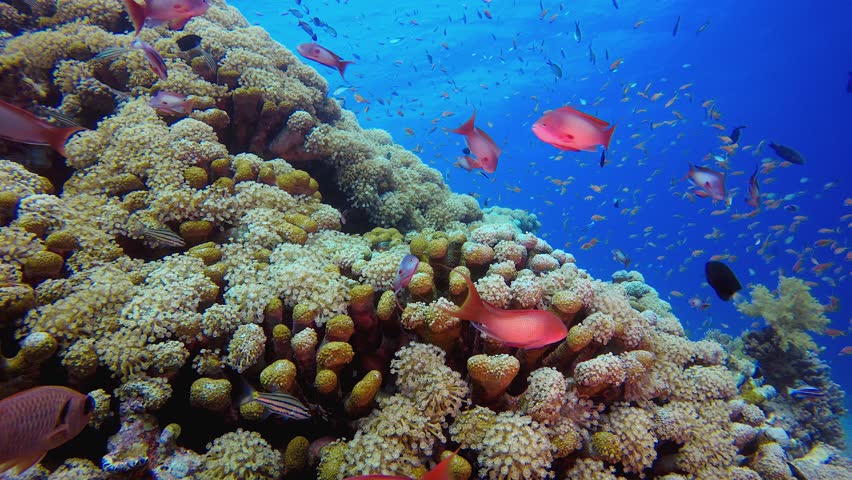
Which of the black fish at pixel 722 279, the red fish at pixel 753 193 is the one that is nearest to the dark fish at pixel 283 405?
the black fish at pixel 722 279

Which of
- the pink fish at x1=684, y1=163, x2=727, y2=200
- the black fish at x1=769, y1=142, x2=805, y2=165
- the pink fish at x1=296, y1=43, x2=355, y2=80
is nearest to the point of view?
the pink fish at x1=296, y1=43, x2=355, y2=80

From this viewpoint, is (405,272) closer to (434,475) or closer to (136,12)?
(434,475)

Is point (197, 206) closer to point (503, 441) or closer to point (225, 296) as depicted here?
point (225, 296)

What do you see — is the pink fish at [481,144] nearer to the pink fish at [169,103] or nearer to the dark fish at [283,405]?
the dark fish at [283,405]

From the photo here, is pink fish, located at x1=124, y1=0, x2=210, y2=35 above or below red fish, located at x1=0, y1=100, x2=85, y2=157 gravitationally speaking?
above

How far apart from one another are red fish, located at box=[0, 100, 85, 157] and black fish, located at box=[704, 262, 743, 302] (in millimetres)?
5686

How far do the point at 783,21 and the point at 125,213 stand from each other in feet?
184

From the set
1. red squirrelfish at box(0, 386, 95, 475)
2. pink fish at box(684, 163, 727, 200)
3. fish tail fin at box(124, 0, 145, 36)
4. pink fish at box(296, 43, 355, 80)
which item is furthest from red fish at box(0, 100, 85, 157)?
pink fish at box(684, 163, 727, 200)

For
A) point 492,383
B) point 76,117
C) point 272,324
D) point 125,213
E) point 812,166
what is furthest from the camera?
point 812,166

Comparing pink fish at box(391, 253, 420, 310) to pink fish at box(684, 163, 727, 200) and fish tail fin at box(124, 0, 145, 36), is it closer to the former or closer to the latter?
fish tail fin at box(124, 0, 145, 36)

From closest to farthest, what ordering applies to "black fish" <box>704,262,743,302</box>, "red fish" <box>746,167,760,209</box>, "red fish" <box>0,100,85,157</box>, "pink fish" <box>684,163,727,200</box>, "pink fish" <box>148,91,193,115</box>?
"red fish" <box>0,100,85,157</box> < "black fish" <box>704,262,743,302</box> < "pink fish" <box>148,91,193,115</box> < "pink fish" <box>684,163,727,200</box> < "red fish" <box>746,167,760,209</box>

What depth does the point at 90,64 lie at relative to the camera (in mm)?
4953

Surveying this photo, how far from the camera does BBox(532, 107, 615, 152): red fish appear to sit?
10.2ft

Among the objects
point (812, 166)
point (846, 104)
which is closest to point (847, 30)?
point (846, 104)
